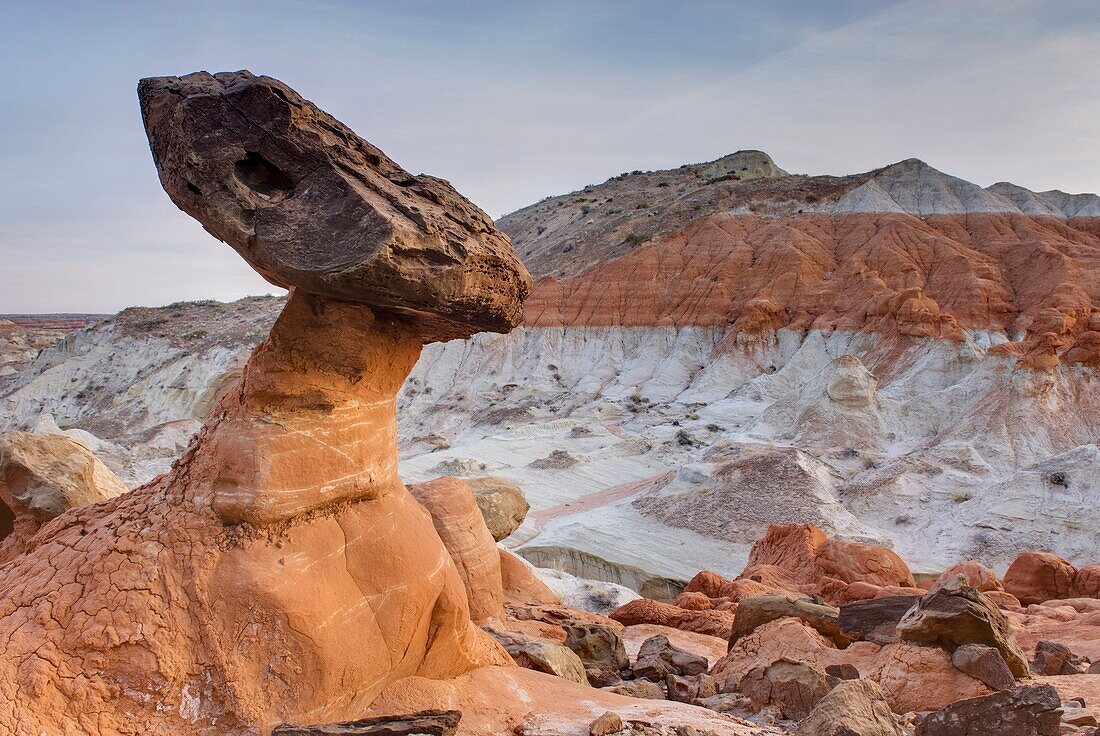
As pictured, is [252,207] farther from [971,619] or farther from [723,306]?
[723,306]

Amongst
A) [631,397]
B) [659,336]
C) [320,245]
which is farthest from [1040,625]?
[659,336]

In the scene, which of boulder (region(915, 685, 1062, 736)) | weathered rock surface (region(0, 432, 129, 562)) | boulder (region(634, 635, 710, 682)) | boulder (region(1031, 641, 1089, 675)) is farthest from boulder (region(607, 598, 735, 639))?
weathered rock surface (region(0, 432, 129, 562))

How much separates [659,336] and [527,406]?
823cm

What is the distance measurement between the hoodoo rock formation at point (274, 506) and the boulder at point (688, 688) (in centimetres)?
236

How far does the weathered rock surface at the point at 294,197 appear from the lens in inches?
154

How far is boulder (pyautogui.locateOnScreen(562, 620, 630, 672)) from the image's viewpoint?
7121mm

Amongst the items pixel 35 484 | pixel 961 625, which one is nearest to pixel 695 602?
pixel 961 625

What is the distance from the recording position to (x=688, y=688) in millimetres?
6320

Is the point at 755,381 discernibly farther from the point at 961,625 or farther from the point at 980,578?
the point at 961,625

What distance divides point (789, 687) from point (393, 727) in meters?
3.23

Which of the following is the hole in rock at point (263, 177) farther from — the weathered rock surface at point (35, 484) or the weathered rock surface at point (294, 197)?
the weathered rock surface at point (35, 484)

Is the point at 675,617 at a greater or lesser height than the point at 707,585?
greater

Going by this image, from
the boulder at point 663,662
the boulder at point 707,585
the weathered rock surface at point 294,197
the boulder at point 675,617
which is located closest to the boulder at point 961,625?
the boulder at point 663,662

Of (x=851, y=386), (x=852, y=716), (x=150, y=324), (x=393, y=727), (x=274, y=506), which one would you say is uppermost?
(x=150, y=324)
